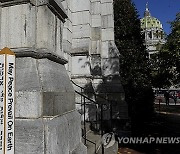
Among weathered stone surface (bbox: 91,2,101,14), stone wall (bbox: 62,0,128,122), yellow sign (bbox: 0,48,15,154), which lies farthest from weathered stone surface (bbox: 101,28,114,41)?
yellow sign (bbox: 0,48,15,154)

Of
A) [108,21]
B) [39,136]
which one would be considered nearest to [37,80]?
[39,136]

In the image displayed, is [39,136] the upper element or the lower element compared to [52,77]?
lower

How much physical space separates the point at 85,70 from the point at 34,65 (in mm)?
5162

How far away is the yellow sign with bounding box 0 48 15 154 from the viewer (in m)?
1.80

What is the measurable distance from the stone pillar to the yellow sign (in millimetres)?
670

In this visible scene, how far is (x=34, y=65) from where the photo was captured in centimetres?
272

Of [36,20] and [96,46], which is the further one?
[96,46]

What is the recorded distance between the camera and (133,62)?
14516 mm

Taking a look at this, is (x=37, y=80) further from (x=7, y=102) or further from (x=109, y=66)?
(x=109, y=66)

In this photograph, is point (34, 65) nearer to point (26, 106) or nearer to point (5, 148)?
point (26, 106)

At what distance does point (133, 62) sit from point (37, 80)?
12431 mm

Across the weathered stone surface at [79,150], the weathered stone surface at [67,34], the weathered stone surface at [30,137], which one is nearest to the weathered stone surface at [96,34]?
the weathered stone surface at [67,34]

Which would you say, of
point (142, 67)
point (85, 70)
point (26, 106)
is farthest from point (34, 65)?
point (142, 67)

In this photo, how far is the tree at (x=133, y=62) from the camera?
43.7 ft
